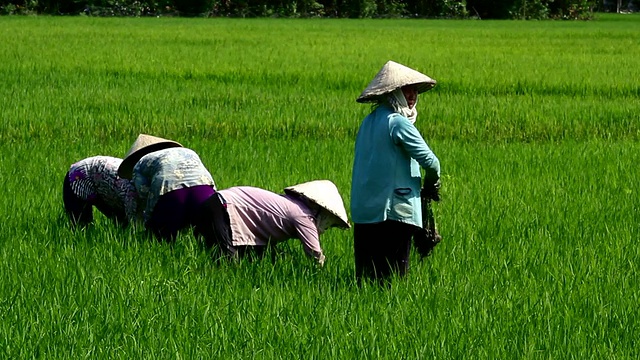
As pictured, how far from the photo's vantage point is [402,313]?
3570 millimetres

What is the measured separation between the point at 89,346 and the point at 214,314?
0.47m

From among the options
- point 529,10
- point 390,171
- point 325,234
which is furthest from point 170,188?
point 529,10

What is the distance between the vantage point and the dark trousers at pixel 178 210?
4.41 meters

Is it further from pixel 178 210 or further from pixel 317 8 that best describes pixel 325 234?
pixel 317 8

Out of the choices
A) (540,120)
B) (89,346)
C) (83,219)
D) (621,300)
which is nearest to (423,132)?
(540,120)

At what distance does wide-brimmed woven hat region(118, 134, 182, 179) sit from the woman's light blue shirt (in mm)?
1020

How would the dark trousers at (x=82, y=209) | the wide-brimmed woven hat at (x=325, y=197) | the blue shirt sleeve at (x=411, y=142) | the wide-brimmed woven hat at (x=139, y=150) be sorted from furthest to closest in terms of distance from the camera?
the dark trousers at (x=82, y=209)
the wide-brimmed woven hat at (x=139, y=150)
the wide-brimmed woven hat at (x=325, y=197)
the blue shirt sleeve at (x=411, y=142)

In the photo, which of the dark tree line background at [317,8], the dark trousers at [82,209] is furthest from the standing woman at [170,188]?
the dark tree line background at [317,8]

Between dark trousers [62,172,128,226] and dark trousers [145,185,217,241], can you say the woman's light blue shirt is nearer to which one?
dark trousers [145,185,217,241]

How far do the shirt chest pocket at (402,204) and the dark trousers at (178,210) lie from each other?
819mm

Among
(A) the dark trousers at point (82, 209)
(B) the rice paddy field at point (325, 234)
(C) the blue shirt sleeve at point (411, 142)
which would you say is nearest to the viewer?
(B) the rice paddy field at point (325, 234)

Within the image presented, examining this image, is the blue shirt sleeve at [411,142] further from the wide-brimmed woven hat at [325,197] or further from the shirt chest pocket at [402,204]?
the wide-brimmed woven hat at [325,197]

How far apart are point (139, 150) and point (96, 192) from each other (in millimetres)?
366

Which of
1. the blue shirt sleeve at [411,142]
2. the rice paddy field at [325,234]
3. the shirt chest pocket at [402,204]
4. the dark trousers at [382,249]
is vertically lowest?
the rice paddy field at [325,234]
